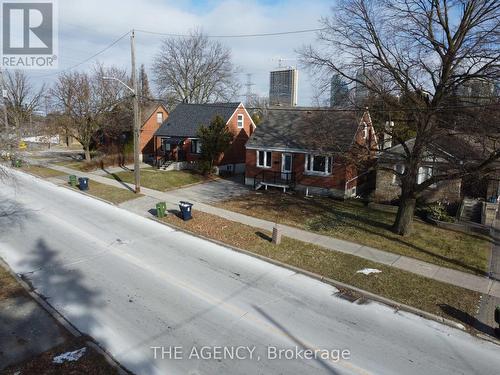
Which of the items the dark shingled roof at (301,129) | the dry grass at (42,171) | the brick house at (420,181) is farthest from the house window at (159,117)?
the brick house at (420,181)

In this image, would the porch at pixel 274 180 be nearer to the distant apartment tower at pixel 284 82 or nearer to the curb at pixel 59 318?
the curb at pixel 59 318

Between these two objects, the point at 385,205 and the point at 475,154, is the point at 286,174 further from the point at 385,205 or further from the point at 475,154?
the point at 475,154

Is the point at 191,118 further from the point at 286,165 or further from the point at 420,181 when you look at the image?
the point at 420,181

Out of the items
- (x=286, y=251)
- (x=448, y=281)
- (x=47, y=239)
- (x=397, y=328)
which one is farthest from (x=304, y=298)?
(x=47, y=239)

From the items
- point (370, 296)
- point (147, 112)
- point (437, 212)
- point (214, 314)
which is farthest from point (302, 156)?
point (147, 112)

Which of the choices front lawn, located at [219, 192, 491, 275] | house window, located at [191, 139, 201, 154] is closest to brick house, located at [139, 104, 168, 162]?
house window, located at [191, 139, 201, 154]

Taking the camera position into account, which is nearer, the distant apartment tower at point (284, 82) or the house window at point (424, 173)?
the house window at point (424, 173)
